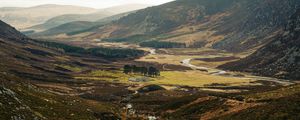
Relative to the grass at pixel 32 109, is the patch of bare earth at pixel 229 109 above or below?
below

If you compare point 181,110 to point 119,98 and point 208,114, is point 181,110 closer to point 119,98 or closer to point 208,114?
point 208,114

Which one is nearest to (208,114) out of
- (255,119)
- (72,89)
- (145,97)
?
(255,119)

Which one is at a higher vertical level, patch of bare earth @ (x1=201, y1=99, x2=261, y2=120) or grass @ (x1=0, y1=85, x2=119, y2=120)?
grass @ (x1=0, y1=85, x2=119, y2=120)

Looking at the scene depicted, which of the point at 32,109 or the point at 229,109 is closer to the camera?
the point at 32,109

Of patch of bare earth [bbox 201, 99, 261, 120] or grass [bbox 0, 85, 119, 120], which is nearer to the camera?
grass [bbox 0, 85, 119, 120]

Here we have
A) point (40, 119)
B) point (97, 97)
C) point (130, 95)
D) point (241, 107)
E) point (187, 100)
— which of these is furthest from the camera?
point (130, 95)

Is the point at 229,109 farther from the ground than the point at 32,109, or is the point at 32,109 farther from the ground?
the point at 32,109

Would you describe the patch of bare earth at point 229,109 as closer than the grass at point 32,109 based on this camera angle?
No

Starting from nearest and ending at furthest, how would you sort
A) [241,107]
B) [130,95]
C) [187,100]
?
[241,107]
[187,100]
[130,95]

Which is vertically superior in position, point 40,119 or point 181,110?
point 40,119

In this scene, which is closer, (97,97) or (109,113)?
(109,113)
